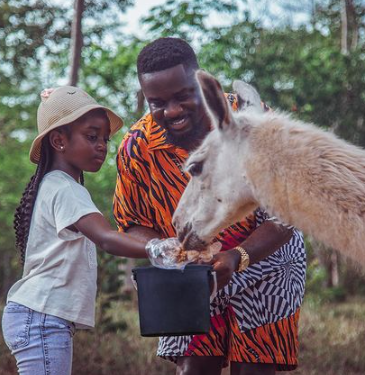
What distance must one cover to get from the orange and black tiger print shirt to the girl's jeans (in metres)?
0.81

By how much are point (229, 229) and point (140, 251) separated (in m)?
0.72

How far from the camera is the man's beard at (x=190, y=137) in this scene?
454 centimetres

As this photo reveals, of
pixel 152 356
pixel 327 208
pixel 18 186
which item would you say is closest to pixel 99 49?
pixel 18 186

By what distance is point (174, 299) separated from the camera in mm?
4043

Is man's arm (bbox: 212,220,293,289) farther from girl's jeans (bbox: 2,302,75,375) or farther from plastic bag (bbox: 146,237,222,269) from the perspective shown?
girl's jeans (bbox: 2,302,75,375)

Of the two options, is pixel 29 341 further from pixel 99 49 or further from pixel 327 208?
pixel 99 49

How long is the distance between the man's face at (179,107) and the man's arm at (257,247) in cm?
58

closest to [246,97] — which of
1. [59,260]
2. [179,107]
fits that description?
[179,107]

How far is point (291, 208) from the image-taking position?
383 centimetres

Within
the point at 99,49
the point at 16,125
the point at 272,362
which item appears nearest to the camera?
the point at 272,362

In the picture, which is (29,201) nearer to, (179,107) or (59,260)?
(59,260)

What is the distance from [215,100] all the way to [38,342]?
1.42m

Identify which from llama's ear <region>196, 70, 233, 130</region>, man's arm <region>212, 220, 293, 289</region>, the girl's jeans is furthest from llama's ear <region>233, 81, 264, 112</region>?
the girl's jeans

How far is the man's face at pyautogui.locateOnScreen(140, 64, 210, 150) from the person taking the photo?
454cm
